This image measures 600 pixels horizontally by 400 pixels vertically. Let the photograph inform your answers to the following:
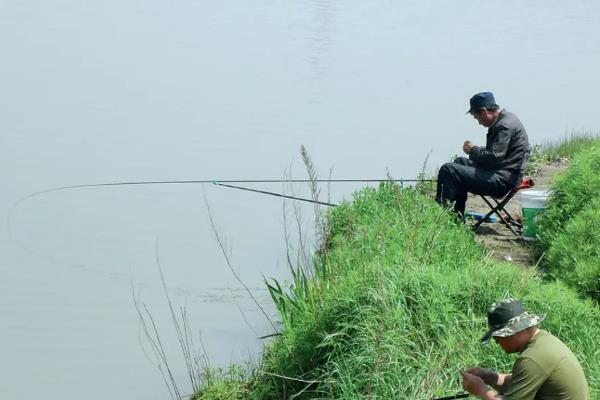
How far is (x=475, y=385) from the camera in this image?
4.93 m

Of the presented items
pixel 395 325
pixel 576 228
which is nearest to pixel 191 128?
pixel 576 228

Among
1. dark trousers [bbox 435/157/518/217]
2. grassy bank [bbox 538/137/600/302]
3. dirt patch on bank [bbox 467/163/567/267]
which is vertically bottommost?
dirt patch on bank [bbox 467/163/567/267]

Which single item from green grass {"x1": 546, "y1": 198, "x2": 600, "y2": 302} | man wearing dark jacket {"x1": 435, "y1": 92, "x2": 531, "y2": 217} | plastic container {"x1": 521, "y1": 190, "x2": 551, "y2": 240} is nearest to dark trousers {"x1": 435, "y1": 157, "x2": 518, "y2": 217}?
man wearing dark jacket {"x1": 435, "y1": 92, "x2": 531, "y2": 217}

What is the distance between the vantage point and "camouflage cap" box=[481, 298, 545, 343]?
4672 mm

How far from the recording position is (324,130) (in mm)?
15727

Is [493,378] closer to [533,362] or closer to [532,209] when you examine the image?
[533,362]

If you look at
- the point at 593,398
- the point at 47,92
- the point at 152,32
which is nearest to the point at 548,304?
the point at 593,398

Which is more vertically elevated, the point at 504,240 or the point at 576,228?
the point at 576,228

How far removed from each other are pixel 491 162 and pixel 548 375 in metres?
5.10

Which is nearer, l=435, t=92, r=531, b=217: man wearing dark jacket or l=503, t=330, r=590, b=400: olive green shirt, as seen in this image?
l=503, t=330, r=590, b=400: olive green shirt

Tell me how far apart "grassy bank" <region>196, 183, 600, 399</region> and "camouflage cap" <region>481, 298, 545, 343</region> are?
829mm

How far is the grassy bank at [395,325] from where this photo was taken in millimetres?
5941

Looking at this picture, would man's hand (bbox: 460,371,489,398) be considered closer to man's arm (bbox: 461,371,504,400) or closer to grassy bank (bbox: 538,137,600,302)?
man's arm (bbox: 461,371,504,400)

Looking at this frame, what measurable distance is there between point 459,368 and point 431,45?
745 inches
